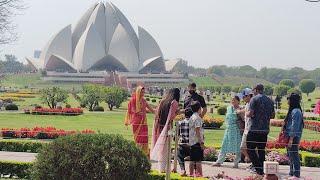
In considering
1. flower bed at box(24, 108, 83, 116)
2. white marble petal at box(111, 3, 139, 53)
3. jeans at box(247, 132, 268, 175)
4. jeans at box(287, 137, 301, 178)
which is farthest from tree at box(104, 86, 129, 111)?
white marble petal at box(111, 3, 139, 53)

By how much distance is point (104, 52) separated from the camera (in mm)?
69188

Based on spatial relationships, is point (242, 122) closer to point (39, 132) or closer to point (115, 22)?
point (39, 132)

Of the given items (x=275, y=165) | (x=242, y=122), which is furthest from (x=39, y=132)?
(x=275, y=165)

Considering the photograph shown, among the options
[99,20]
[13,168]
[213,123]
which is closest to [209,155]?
[13,168]

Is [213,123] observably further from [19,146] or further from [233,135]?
[233,135]

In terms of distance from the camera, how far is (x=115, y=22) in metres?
73.5

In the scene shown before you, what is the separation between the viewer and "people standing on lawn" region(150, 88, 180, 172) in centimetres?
733

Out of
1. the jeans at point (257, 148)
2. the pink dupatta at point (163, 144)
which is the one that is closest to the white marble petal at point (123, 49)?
the pink dupatta at point (163, 144)

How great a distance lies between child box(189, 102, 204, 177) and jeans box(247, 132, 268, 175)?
0.84m

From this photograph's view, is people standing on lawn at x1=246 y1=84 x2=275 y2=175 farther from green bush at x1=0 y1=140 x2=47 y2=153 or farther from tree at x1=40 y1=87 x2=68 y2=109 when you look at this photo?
tree at x1=40 y1=87 x2=68 y2=109

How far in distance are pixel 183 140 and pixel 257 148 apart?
1135 millimetres

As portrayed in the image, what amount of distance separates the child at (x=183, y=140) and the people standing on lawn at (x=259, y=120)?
0.84 m

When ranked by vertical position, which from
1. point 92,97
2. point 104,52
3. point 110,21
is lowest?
point 92,97

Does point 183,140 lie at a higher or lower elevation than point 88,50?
lower
